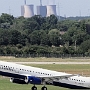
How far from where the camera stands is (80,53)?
161 metres

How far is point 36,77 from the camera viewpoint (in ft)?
194

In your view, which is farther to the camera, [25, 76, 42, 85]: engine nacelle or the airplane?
the airplane

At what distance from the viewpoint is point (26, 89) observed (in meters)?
61.5

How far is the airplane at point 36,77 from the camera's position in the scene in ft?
194

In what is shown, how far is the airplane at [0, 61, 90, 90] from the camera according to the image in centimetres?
5912

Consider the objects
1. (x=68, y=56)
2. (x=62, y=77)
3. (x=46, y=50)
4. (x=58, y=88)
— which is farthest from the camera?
(x=46, y=50)

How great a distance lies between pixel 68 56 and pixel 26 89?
88957 millimetres

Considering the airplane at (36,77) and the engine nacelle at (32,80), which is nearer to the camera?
the engine nacelle at (32,80)

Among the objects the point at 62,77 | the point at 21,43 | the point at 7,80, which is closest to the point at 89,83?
the point at 62,77

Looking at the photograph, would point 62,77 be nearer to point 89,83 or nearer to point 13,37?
point 89,83

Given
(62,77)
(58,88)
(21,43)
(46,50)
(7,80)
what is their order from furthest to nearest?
1. (21,43)
2. (46,50)
3. (7,80)
4. (58,88)
5. (62,77)

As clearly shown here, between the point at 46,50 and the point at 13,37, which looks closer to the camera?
the point at 46,50

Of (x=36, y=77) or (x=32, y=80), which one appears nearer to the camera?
(x=32, y=80)

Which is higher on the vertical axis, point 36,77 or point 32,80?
point 36,77
